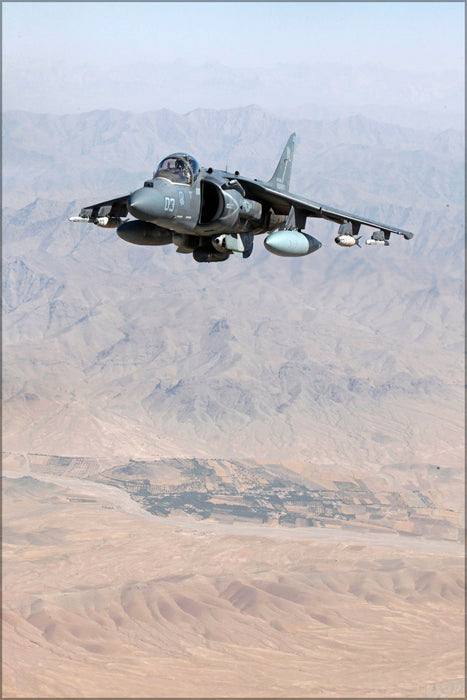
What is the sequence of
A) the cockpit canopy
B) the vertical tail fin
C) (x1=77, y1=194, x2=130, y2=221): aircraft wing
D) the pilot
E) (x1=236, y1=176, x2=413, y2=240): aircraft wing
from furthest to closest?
the vertical tail fin, (x1=77, y1=194, x2=130, y2=221): aircraft wing, (x1=236, y1=176, x2=413, y2=240): aircraft wing, the pilot, the cockpit canopy

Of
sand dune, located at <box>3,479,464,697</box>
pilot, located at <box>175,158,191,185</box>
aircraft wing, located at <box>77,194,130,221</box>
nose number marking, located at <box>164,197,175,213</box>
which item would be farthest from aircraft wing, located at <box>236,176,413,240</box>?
sand dune, located at <box>3,479,464,697</box>

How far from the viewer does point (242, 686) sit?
122 m

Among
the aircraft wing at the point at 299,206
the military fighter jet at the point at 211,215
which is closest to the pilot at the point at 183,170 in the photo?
the military fighter jet at the point at 211,215

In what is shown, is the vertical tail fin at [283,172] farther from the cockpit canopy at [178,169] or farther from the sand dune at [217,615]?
the sand dune at [217,615]

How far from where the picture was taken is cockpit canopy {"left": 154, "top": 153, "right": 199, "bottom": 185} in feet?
108

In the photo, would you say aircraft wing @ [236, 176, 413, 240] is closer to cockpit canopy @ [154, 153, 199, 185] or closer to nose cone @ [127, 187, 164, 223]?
cockpit canopy @ [154, 153, 199, 185]

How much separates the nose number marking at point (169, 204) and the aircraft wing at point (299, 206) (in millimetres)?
4324

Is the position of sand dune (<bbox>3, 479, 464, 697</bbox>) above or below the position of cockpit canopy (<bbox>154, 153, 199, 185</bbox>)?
below

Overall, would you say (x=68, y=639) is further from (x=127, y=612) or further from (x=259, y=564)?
(x=259, y=564)

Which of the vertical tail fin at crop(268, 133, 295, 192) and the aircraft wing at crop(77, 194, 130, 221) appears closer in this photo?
the aircraft wing at crop(77, 194, 130, 221)

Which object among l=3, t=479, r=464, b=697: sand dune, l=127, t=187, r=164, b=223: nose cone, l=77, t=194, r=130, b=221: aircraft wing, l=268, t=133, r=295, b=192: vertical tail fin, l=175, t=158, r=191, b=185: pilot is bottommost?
l=3, t=479, r=464, b=697: sand dune

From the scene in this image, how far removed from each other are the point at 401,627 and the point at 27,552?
7444 centimetres

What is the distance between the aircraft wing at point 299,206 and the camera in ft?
115

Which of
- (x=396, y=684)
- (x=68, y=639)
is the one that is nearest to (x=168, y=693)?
(x=68, y=639)
